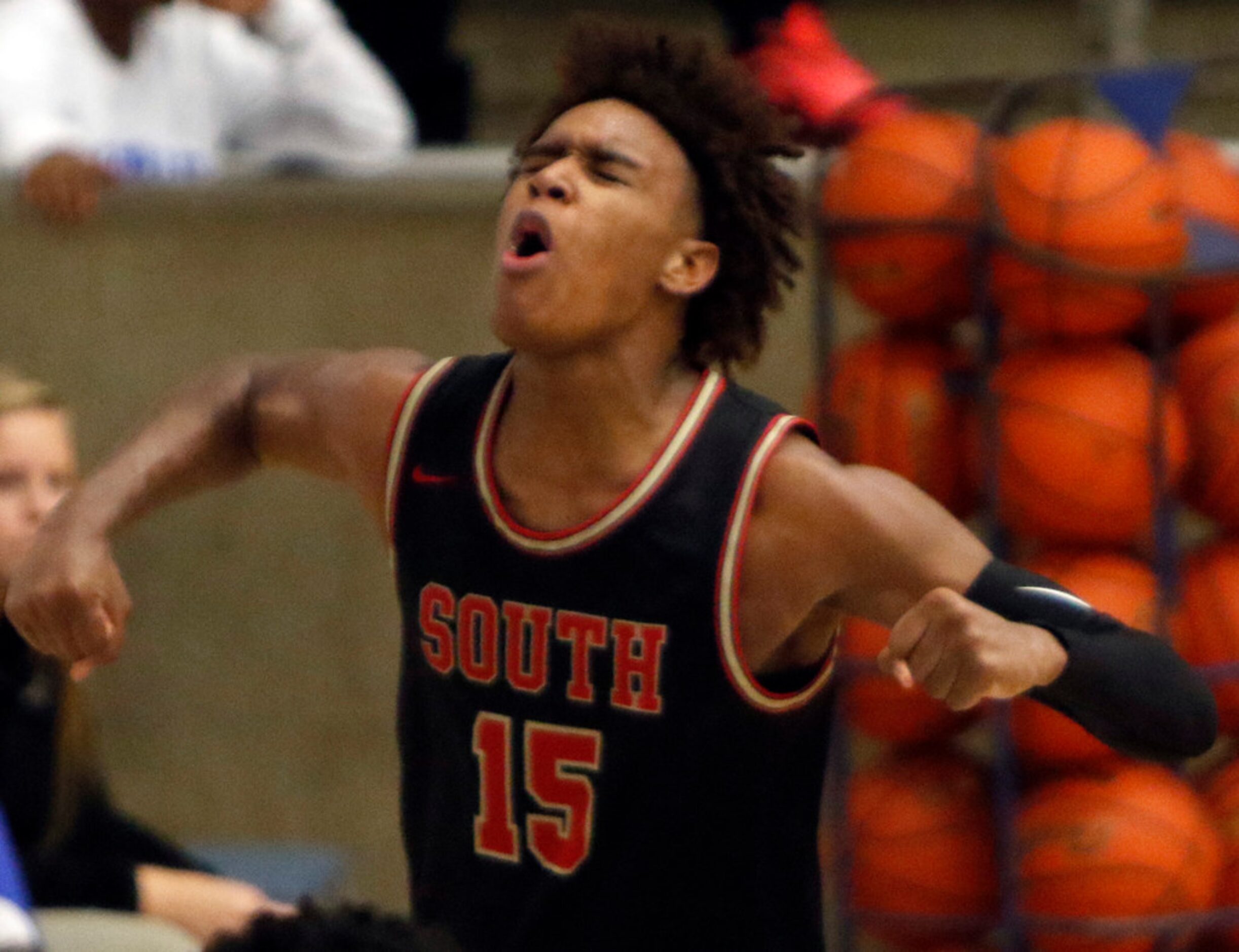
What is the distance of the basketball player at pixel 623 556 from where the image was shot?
6.91 ft

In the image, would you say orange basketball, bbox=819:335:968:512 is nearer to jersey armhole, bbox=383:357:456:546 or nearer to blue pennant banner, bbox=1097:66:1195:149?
blue pennant banner, bbox=1097:66:1195:149

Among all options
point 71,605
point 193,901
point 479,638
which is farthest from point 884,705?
point 71,605

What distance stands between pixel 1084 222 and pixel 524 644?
144 cm

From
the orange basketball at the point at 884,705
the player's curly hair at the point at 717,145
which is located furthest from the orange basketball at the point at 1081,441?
the player's curly hair at the point at 717,145

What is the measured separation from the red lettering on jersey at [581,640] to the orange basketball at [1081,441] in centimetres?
130

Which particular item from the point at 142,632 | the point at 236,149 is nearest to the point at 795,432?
the point at 142,632

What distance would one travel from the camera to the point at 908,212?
3.27m

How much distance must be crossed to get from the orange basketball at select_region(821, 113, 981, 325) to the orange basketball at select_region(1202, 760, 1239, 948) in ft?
3.11

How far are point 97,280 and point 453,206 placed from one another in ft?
2.52

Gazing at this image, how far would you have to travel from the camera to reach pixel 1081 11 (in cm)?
470

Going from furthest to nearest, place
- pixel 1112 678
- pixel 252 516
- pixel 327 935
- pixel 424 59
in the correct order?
pixel 424 59 → pixel 252 516 → pixel 1112 678 → pixel 327 935

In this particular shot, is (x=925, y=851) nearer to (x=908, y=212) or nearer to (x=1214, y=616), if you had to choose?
(x=1214, y=616)

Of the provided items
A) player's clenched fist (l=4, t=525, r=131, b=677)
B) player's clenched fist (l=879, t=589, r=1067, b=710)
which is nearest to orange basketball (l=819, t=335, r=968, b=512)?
player's clenched fist (l=879, t=589, r=1067, b=710)

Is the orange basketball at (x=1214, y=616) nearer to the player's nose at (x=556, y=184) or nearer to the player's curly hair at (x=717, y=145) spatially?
the player's curly hair at (x=717, y=145)
